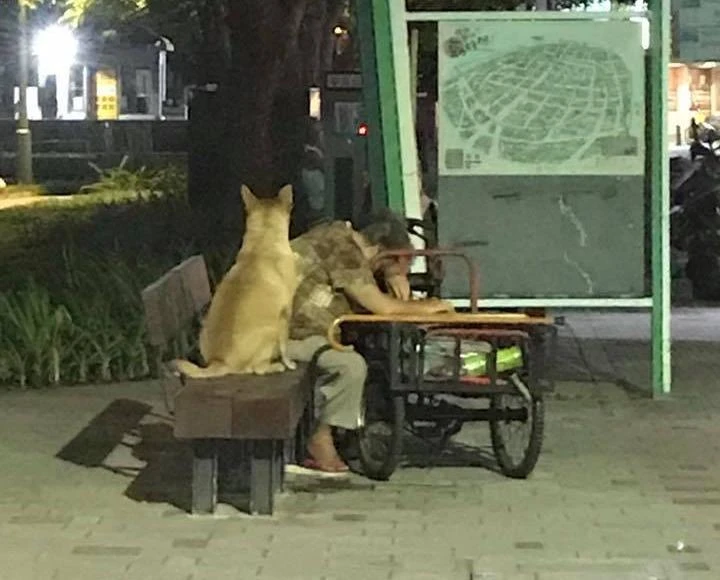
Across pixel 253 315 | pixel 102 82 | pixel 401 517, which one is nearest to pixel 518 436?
pixel 401 517

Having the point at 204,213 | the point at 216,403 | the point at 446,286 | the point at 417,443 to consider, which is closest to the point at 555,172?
the point at 446,286

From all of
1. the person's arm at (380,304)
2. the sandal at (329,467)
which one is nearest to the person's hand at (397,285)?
the person's arm at (380,304)

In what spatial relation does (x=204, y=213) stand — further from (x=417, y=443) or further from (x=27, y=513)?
(x=27, y=513)

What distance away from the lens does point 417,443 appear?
357 inches

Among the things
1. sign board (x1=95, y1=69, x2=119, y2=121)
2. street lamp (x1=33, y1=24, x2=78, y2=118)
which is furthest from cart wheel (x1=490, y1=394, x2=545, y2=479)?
sign board (x1=95, y1=69, x2=119, y2=121)

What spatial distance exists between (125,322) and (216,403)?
4496mm

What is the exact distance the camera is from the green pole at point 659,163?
1014cm

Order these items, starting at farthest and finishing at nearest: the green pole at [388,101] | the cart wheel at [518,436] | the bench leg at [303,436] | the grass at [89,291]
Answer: the grass at [89,291] → the green pole at [388,101] → the bench leg at [303,436] → the cart wheel at [518,436]

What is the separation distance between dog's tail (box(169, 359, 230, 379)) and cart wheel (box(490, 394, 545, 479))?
129 centimetres

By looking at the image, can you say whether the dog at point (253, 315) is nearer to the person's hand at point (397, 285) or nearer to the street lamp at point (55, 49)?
the person's hand at point (397, 285)

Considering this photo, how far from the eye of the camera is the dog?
7.71 metres

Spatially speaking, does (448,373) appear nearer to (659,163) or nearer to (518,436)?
(518,436)

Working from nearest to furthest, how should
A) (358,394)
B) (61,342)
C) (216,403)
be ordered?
(216,403)
(358,394)
(61,342)

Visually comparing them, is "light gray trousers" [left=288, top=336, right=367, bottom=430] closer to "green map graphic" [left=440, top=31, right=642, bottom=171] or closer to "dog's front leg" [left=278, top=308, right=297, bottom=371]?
"dog's front leg" [left=278, top=308, right=297, bottom=371]
